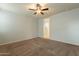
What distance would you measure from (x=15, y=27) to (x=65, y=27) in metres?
0.76

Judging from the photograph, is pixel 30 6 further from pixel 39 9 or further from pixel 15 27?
pixel 15 27

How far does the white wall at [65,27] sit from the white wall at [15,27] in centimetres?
15

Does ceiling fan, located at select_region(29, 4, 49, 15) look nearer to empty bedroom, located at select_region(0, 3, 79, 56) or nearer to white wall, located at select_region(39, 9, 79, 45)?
empty bedroom, located at select_region(0, 3, 79, 56)

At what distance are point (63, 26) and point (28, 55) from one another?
68 centimetres

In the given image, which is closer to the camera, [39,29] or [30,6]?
[30,6]

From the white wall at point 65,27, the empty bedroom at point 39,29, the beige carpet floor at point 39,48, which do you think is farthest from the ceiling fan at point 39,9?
the beige carpet floor at point 39,48

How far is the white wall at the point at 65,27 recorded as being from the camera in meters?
1.79

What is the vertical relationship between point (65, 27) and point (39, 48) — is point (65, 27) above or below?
above

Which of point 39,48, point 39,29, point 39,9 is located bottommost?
point 39,48

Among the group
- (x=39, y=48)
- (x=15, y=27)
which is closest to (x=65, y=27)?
(x=39, y=48)

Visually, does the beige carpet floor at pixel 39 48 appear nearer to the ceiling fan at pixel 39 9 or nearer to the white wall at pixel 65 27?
the white wall at pixel 65 27

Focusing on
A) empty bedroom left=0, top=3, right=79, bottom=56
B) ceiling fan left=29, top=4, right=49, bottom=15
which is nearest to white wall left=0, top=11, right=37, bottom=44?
empty bedroom left=0, top=3, right=79, bottom=56

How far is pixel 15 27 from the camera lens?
1858 millimetres

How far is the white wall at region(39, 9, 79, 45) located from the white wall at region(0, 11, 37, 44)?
0.15 meters
